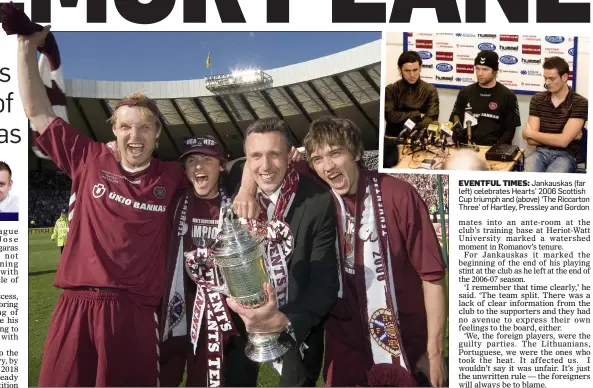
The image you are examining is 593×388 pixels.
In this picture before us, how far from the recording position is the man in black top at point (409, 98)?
9.92 ft

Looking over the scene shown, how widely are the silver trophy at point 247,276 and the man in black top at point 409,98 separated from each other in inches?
48.6

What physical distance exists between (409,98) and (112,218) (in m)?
2.09

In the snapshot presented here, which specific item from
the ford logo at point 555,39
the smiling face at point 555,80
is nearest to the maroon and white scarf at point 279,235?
the smiling face at point 555,80

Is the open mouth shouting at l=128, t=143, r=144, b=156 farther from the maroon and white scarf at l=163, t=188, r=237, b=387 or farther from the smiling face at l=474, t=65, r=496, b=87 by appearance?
the smiling face at l=474, t=65, r=496, b=87

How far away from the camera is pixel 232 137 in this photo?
9.61 ft

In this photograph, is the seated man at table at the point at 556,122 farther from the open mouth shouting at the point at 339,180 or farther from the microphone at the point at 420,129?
the open mouth shouting at the point at 339,180

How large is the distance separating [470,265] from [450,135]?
891 mm

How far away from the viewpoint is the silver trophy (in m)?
2.54

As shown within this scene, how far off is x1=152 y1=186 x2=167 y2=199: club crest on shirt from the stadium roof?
21 cm

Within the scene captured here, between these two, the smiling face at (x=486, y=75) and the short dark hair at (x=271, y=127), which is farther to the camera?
the smiling face at (x=486, y=75)

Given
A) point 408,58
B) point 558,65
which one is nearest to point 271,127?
point 408,58

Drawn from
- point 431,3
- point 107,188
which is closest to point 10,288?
point 107,188

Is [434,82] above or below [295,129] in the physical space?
above

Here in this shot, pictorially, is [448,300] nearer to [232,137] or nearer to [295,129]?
[295,129]
